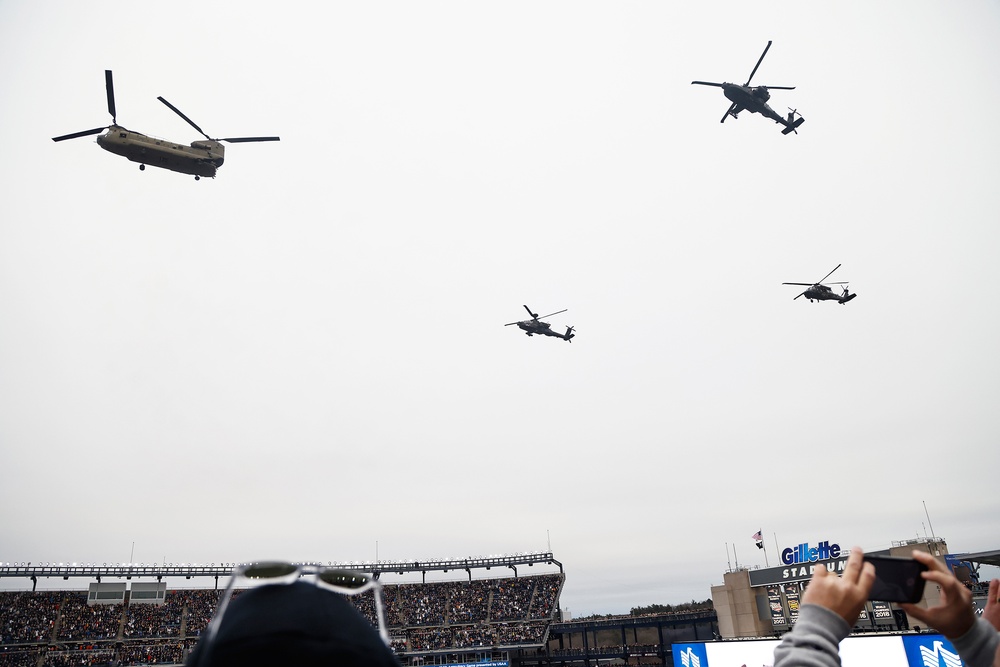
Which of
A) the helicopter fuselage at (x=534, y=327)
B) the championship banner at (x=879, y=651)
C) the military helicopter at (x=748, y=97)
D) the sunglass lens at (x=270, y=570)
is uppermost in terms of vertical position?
the military helicopter at (x=748, y=97)

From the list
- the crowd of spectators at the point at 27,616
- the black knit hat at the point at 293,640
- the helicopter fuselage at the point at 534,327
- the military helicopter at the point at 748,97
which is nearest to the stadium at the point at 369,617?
the crowd of spectators at the point at 27,616

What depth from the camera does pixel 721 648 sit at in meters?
21.3

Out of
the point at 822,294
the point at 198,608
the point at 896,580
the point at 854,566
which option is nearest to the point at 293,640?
the point at 854,566

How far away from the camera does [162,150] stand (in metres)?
23.7

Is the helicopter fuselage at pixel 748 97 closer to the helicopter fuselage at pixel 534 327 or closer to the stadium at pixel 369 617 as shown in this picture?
the helicopter fuselage at pixel 534 327

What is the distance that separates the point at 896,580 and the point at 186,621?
67338 mm

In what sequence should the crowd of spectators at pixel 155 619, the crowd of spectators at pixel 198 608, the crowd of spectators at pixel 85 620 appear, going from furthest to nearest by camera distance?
the crowd of spectators at pixel 198 608 → the crowd of spectators at pixel 155 619 → the crowd of spectators at pixel 85 620

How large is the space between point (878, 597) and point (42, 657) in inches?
2619

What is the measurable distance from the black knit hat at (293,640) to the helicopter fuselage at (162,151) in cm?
2594

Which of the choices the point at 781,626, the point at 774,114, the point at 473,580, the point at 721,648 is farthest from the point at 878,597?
the point at 473,580

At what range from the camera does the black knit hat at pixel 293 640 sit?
1329 mm

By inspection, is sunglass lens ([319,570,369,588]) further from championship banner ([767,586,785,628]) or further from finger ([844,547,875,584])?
championship banner ([767,586,785,628])

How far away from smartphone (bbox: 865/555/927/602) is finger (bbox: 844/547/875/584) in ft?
1.72

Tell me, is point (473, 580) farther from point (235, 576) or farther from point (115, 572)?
point (235, 576)
